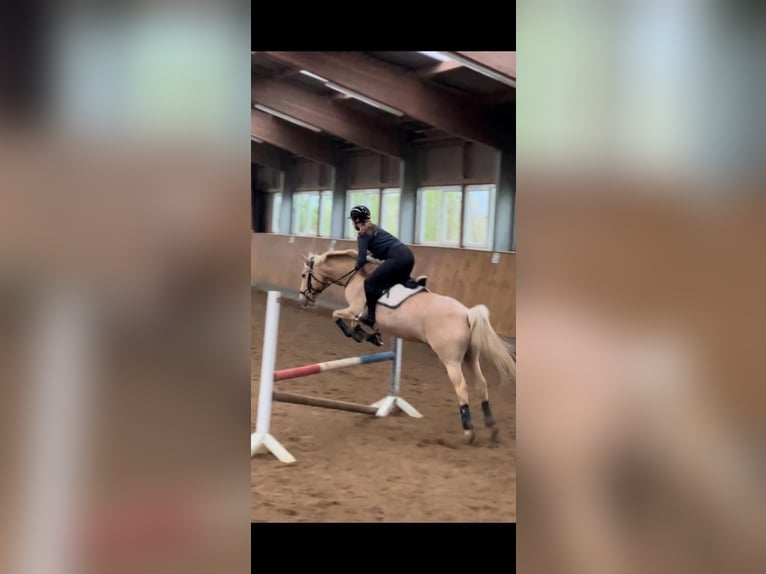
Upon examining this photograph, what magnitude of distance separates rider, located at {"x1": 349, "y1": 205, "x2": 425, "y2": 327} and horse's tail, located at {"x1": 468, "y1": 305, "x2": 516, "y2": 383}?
15cm

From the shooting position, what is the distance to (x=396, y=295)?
66.2 inches

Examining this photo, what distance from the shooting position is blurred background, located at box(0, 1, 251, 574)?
43.7 inches

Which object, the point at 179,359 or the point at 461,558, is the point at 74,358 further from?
the point at 461,558

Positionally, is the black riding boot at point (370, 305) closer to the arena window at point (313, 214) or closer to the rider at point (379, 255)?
the rider at point (379, 255)

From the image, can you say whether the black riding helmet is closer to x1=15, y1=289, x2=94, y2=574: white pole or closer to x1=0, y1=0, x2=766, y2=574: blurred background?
x1=0, y1=0, x2=766, y2=574: blurred background

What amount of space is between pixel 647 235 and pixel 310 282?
816 mm

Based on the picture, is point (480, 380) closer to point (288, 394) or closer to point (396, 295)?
point (396, 295)

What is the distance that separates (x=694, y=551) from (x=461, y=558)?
0.53 metres

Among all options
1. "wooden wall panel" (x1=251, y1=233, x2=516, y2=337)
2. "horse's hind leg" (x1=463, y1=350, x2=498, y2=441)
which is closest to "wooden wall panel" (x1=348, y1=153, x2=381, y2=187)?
"wooden wall panel" (x1=251, y1=233, x2=516, y2=337)

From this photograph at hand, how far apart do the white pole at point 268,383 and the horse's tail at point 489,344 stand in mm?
467

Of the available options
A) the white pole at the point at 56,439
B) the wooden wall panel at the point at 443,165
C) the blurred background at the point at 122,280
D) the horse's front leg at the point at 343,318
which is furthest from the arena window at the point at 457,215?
the white pole at the point at 56,439

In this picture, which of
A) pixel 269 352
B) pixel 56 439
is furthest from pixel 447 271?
pixel 56 439

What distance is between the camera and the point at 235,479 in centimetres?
113

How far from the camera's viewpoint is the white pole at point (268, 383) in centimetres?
159
